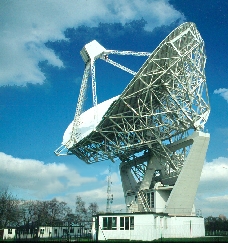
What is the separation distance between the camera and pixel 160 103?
124 feet

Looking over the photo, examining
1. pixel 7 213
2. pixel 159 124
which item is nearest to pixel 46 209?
pixel 7 213

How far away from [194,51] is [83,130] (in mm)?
16190

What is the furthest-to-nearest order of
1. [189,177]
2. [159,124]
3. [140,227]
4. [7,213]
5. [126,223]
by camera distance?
[7,213]
[159,124]
[189,177]
[126,223]
[140,227]

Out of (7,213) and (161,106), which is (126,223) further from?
(7,213)

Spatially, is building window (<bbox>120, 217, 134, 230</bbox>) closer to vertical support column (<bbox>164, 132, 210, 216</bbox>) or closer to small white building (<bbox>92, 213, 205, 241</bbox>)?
small white building (<bbox>92, 213, 205, 241</bbox>)

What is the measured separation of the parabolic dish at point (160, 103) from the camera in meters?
35.3

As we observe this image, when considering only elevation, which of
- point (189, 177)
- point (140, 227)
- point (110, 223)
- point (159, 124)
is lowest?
point (140, 227)

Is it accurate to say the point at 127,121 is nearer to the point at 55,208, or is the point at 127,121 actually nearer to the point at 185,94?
the point at 185,94

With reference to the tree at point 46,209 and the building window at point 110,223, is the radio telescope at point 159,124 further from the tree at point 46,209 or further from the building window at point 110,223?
the tree at point 46,209

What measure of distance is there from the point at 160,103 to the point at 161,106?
4.70 feet

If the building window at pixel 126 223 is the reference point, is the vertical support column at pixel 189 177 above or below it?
above

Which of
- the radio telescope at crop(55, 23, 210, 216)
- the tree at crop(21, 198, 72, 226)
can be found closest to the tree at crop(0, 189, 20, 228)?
the tree at crop(21, 198, 72, 226)

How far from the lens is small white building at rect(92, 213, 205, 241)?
31016 millimetres

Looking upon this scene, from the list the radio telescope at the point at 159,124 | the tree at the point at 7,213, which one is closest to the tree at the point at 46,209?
the tree at the point at 7,213
